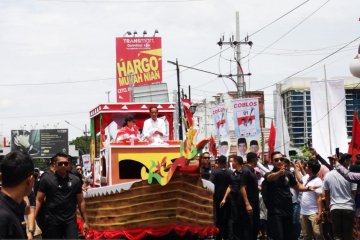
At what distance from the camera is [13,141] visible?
94375mm

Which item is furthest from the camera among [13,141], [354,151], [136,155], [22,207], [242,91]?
[13,141]

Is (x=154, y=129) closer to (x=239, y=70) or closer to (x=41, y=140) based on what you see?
(x=239, y=70)

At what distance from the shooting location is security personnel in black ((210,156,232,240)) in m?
15.3

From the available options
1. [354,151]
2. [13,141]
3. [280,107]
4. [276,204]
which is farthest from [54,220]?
[13,141]

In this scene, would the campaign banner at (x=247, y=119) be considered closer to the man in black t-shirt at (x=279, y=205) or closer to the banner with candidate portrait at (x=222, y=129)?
the banner with candidate portrait at (x=222, y=129)

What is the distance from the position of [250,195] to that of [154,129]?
7.62 ft

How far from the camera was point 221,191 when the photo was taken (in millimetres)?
15445

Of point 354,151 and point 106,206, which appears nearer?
point 106,206

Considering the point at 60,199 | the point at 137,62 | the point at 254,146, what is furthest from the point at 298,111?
the point at 60,199

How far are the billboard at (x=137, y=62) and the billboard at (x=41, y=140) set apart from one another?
50.8 meters

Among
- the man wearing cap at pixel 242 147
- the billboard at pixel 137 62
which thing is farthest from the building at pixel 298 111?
the man wearing cap at pixel 242 147

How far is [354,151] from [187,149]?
5.86 metres

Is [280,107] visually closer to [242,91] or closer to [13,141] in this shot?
[242,91]

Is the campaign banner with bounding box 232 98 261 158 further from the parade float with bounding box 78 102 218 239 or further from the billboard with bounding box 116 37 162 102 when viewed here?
the parade float with bounding box 78 102 218 239
